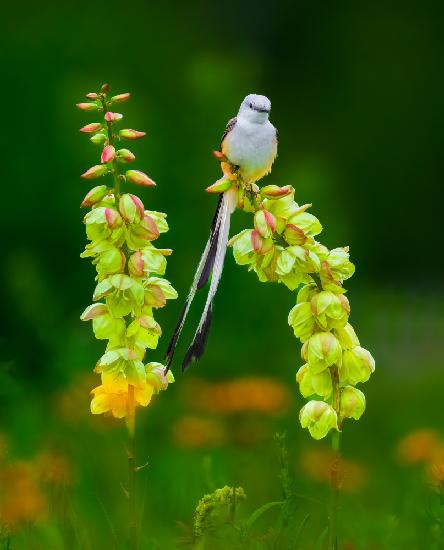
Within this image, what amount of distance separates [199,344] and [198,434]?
1.23 metres

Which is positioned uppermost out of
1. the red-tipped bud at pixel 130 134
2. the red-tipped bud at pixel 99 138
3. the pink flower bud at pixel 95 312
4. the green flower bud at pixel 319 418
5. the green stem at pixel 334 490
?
the red-tipped bud at pixel 130 134

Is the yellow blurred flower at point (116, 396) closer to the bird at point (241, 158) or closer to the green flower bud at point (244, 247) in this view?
the bird at point (241, 158)

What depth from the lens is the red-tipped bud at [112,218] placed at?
4.10ft

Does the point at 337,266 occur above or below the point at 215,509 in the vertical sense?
above

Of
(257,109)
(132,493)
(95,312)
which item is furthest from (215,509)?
(257,109)

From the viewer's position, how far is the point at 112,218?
1250 mm

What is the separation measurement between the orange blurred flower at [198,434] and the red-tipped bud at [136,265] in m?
1.21

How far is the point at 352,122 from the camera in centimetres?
763

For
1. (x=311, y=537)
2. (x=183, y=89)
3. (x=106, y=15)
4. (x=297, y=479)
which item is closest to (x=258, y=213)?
(x=311, y=537)
